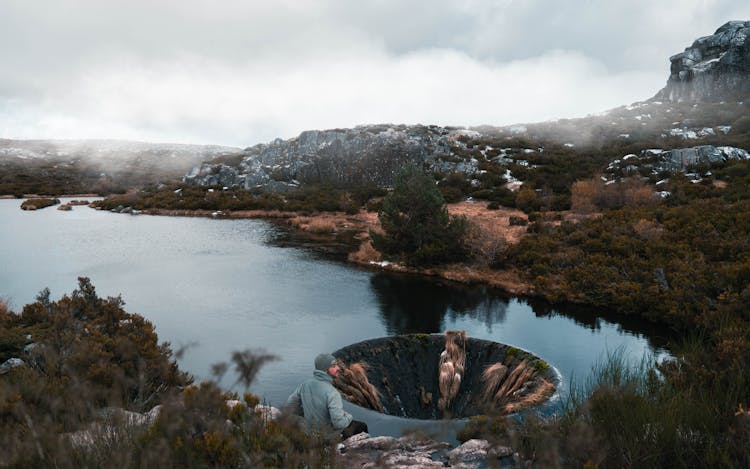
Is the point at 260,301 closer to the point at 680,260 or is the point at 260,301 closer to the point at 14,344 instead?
the point at 14,344

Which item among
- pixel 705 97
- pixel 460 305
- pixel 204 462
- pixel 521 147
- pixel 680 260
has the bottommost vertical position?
pixel 460 305

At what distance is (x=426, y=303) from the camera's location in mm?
21047

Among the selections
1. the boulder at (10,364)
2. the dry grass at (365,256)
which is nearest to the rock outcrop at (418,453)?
the boulder at (10,364)

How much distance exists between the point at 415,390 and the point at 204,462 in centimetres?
958

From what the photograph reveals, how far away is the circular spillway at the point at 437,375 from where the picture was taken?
1160 centimetres

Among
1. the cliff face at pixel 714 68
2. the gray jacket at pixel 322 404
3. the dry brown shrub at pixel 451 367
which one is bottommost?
the dry brown shrub at pixel 451 367

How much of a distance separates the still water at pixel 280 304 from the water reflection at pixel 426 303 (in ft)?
0.17

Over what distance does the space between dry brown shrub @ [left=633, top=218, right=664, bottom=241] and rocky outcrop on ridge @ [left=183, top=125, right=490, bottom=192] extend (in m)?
35.4

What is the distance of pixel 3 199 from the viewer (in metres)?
69.2

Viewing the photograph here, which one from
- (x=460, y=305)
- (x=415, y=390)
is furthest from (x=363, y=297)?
(x=415, y=390)

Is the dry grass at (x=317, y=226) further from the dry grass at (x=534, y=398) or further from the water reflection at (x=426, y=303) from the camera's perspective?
the dry grass at (x=534, y=398)

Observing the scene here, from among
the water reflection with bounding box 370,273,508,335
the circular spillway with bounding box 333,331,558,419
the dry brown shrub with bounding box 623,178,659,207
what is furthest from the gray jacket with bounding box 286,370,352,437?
the dry brown shrub with bounding box 623,178,659,207

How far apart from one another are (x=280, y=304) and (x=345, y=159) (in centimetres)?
5259

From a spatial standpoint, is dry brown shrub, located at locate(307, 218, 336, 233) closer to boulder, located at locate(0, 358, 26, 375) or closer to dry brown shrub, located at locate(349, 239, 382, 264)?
dry brown shrub, located at locate(349, 239, 382, 264)
